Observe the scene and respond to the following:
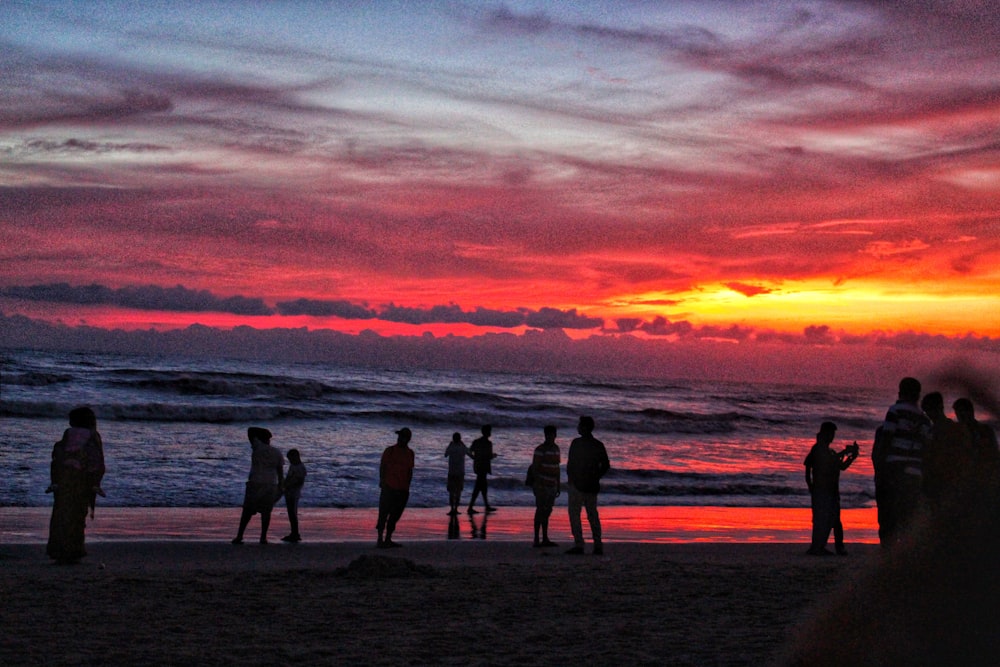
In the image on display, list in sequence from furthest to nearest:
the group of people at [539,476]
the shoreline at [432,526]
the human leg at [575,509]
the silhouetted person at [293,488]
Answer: the shoreline at [432,526] → the silhouetted person at [293,488] → the human leg at [575,509] → the group of people at [539,476]

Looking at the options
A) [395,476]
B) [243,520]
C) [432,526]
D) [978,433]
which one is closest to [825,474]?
[395,476]

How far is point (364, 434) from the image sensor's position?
1443 inches

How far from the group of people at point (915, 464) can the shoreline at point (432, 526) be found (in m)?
3.39

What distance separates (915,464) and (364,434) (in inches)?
1175

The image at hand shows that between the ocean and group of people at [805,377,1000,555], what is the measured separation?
0.28 m

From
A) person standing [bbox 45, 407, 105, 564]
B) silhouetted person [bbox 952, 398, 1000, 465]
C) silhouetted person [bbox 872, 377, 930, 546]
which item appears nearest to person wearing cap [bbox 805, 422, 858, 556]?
silhouetted person [bbox 872, 377, 930, 546]

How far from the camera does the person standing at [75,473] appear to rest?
10805 millimetres

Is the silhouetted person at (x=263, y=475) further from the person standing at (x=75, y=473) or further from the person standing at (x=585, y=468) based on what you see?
the person standing at (x=585, y=468)

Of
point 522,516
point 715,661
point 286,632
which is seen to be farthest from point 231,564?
point 522,516

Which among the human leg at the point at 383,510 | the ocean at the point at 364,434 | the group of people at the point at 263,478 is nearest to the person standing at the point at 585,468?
the human leg at the point at 383,510

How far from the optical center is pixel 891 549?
1.45 m

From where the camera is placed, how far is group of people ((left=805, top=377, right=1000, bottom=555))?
4.49 ft

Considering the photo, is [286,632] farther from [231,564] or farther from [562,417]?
[562,417]

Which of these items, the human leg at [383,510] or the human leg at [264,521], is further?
the human leg at [264,521]
